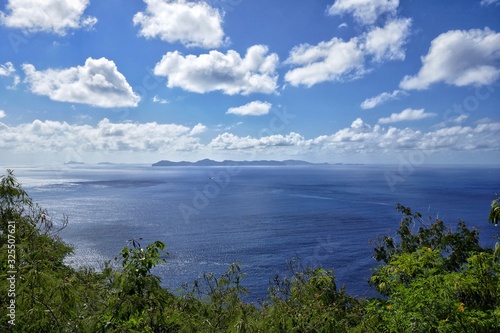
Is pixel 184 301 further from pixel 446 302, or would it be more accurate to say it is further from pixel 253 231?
pixel 253 231

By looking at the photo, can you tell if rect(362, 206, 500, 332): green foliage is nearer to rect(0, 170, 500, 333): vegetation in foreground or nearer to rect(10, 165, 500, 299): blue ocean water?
rect(0, 170, 500, 333): vegetation in foreground

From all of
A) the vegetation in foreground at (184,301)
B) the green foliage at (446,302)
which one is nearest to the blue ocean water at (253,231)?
the green foliage at (446,302)

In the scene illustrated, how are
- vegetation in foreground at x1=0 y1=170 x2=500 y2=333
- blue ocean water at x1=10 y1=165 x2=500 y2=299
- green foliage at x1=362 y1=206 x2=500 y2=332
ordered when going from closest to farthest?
vegetation in foreground at x1=0 y1=170 x2=500 y2=333 < green foliage at x1=362 y1=206 x2=500 y2=332 < blue ocean water at x1=10 y1=165 x2=500 y2=299

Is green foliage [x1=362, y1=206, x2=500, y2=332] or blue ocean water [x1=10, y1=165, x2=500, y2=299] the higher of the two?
green foliage [x1=362, y1=206, x2=500, y2=332]

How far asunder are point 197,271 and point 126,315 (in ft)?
195

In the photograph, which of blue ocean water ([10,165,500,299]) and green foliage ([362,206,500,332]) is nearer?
green foliage ([362,206,500,332])

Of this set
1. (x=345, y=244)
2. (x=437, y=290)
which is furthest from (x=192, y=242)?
(x=437, y=290)

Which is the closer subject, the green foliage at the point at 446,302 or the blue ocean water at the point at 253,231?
the green foliage at the point at 446,302

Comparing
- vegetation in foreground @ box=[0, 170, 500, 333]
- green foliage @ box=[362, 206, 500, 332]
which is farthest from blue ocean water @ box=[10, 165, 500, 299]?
vegetation in foreground @ box=[0, 170, 500, 333]

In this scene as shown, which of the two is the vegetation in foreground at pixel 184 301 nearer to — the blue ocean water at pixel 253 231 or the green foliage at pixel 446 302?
the green foliage at pixel 446 302

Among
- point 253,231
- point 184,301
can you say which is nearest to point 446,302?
point 184,301

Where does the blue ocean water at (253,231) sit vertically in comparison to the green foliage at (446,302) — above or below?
below

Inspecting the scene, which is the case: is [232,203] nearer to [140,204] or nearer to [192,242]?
[140,204]

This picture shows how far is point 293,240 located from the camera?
3275 inches
